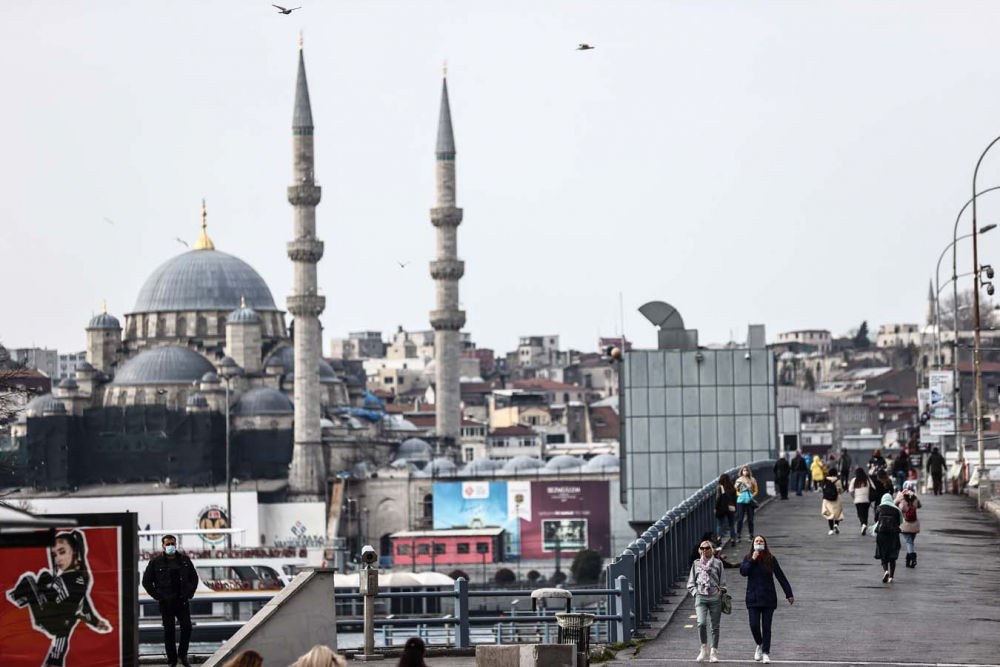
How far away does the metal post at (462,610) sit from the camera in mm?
16234

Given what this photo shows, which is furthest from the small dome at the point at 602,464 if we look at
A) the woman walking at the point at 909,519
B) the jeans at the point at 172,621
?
the jeans at the point at 172,621

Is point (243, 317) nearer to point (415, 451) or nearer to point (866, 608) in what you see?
point (415, 451)

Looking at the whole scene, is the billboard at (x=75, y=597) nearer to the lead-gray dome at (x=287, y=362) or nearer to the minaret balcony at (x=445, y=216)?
the minaret balcony at (x=445, y=216)

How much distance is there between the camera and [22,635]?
11234 millimetres

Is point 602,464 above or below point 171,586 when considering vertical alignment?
below

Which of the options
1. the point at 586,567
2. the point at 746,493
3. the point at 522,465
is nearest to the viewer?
the point at 746,493

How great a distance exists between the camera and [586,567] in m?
85.8

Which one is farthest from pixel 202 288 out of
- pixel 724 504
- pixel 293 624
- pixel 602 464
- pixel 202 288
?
pixel 293 624

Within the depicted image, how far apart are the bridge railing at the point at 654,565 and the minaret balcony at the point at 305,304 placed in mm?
69697

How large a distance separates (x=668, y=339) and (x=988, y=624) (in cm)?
2046

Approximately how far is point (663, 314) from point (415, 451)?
7359 cm

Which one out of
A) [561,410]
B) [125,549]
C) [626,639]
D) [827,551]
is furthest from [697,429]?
[561,410]

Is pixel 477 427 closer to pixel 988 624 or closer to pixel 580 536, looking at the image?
pixel 580 536

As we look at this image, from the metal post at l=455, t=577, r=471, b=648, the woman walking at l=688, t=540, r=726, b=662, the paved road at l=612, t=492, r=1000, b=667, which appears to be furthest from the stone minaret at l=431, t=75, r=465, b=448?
the woman walking at l=688, t=540, r=726, b=662
